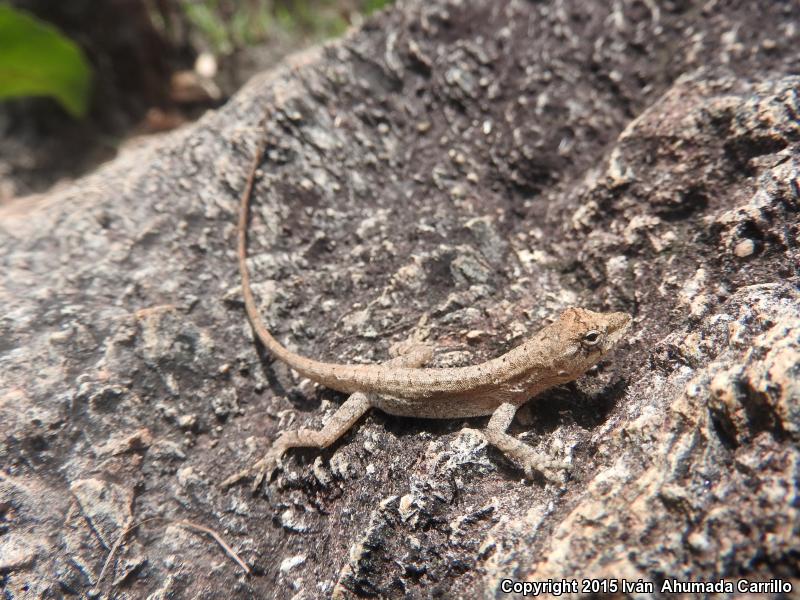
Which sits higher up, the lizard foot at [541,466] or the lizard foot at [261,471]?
the lizard foot at [261,471]

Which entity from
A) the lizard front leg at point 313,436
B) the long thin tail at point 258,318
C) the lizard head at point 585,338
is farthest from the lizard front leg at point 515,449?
the long thin tail at point 258,318

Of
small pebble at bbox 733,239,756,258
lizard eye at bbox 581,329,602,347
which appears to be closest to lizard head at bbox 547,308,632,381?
lizard eye at bbox 581,329,602,347

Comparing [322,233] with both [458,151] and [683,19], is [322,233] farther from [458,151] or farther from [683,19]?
[683,19]

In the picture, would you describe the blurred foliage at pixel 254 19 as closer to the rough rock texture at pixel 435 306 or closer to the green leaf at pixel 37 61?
the green leaf at pixel 37 61

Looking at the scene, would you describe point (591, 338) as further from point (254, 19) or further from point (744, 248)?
point (254, 19)

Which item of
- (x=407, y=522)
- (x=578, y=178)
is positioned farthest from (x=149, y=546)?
(x=578, y=178)

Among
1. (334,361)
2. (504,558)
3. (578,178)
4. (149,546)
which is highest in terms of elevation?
(578,178)

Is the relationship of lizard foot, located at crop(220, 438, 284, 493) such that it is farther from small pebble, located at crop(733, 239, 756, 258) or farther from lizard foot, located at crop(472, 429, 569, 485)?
small pebble, located at crop(733, 239, 756, 258)

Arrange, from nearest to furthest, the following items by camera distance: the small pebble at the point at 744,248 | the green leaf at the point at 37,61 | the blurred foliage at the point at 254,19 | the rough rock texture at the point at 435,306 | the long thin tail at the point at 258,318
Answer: the rough rock texture at the point at 435,306
the small pebble at the point at 744,248
the long thin tail at the point at 258,318
the green leaf at the point at 37,61
the blurred foliage at the point at 254,19

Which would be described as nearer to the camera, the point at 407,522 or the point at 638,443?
the point at 638,443
